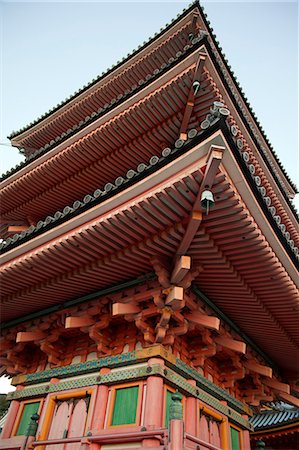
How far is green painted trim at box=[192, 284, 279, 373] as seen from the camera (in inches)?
242

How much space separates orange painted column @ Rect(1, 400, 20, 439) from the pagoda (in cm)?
2

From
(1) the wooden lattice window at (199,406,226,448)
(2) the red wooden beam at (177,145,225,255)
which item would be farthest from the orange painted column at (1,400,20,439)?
(2) the red wooden beam at (177,145,225,255)

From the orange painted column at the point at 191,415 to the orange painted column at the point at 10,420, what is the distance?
3325 millimetres

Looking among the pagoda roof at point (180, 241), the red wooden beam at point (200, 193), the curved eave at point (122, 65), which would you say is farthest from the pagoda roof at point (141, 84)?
the red wooden beam at point (200, 193)

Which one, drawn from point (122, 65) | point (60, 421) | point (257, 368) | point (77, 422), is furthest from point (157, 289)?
point (122, 65)

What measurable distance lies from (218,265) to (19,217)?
7223mm

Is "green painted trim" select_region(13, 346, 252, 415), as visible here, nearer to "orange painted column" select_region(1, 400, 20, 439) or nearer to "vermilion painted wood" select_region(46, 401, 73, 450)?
"orange painted column" select_region(1, 400, 20, 439)

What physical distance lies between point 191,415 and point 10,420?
3.48 meters

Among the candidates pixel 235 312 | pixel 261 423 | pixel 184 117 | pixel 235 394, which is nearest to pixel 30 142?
pixel 184 117

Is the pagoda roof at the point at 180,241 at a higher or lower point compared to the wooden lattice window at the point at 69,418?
higher

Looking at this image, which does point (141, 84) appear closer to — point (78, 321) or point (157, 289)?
point (157, 289)

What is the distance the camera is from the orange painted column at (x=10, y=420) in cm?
643

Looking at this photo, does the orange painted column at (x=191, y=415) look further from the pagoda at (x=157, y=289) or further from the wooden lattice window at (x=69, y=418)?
the wooden lattice window at (x=69, y=418)

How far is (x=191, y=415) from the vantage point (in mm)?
5547
